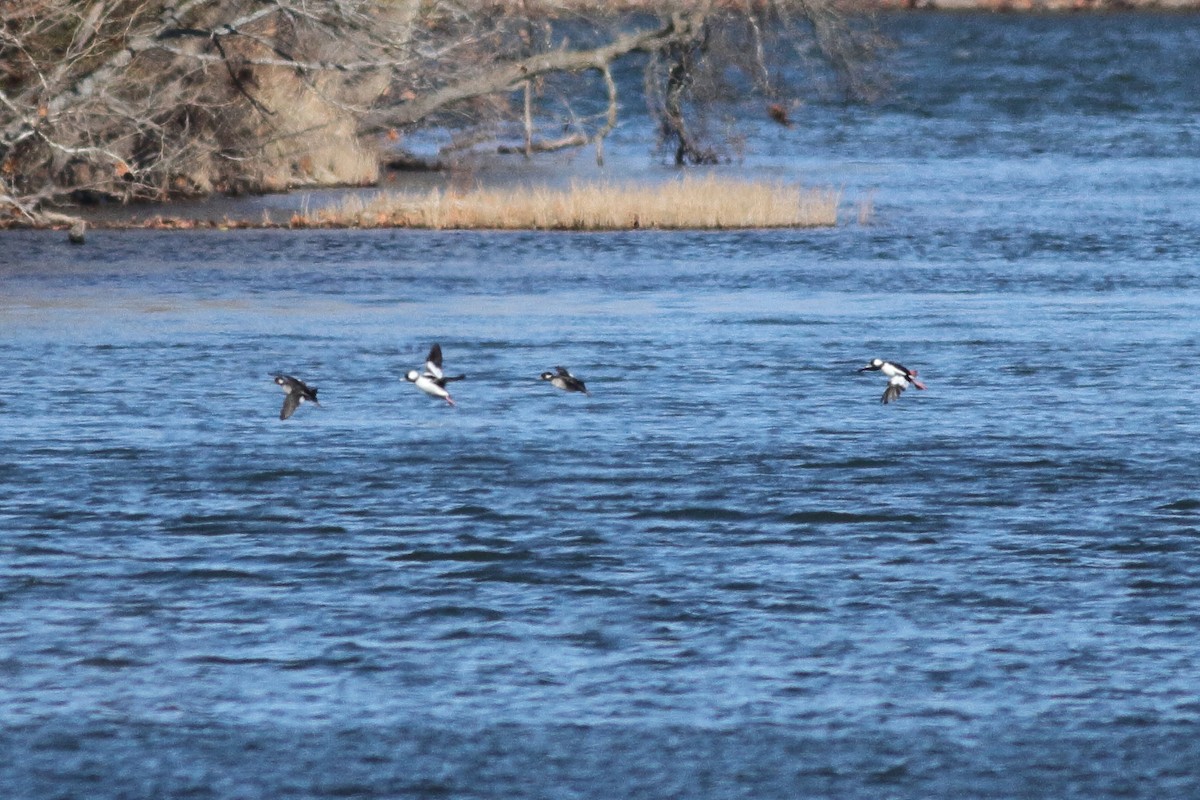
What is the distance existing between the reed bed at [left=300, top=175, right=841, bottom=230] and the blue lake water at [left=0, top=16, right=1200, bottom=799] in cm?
528

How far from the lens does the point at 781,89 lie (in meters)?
45.1

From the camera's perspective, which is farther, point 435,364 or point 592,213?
point 592,213

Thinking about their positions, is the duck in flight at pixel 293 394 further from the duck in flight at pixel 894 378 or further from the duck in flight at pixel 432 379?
the duck in flight at pixel 894 378

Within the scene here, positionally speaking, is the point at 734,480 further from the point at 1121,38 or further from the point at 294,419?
the point at 1121,38

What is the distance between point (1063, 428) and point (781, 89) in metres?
27.3

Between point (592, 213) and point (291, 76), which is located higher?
point (291, 76)

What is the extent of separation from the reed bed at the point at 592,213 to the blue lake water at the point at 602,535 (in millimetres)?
5277

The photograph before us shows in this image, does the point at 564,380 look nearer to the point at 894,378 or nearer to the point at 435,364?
the point at 435,364

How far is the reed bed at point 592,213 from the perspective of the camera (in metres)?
36.9

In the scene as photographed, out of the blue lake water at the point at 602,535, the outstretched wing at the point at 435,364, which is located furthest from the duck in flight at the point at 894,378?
the outstretched wing at the point at 435,364

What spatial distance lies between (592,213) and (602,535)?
74.9 ft

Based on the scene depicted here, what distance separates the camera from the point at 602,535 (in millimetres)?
14234

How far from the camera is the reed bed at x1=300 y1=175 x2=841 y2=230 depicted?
121 ft

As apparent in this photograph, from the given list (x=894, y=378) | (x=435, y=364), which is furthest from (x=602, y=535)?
(x=894, y=378)
